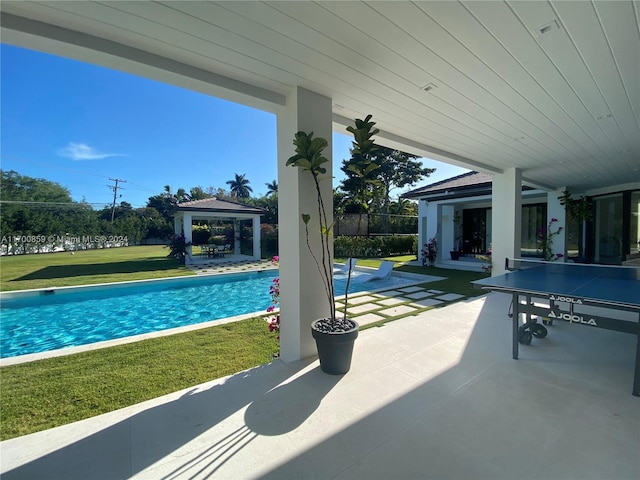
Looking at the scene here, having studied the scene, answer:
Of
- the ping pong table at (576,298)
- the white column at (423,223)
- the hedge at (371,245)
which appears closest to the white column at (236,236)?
the hedge at (371,245)

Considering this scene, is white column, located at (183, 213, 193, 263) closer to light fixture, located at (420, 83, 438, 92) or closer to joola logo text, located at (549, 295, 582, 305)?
light fixture, located at (420, 83, 438, 92)

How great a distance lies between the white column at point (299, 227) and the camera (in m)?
3.47

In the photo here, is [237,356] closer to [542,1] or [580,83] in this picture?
[542,1]

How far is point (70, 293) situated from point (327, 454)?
37.9ft

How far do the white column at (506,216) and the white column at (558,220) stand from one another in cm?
634

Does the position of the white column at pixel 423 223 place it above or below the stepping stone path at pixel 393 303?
above

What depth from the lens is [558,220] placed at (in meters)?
12.4

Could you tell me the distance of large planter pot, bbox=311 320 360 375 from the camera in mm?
3119

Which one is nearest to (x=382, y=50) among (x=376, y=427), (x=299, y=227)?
(x=299, y=227)

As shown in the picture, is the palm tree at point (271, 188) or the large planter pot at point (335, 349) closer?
the large planter pot at point (335, 349)

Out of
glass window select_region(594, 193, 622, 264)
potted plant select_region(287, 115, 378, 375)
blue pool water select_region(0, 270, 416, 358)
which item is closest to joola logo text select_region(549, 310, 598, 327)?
potted plant select_region(287, 115, 378, 375)

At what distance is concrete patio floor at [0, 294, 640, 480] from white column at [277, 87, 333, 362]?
1.37 feet

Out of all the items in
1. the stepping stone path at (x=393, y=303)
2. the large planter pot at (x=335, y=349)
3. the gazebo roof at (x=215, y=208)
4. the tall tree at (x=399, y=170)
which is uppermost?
the tall tree at (x=399, y=170)

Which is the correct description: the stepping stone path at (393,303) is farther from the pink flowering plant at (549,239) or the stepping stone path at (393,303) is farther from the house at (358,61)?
the pink flowering plant at (549,239)
